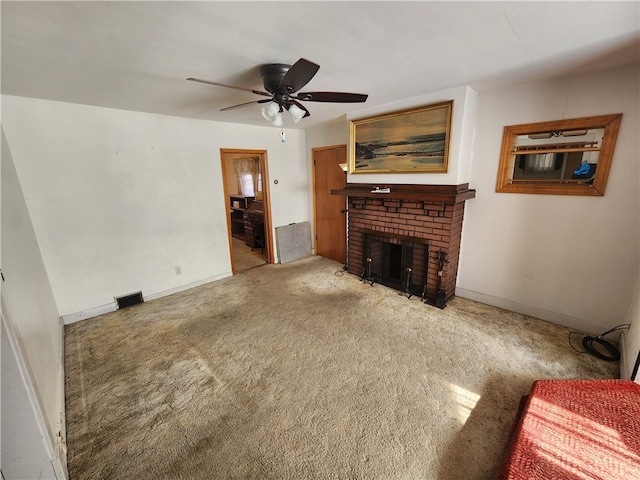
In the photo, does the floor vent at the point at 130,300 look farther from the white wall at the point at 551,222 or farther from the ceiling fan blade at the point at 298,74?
the white wall at the point at 551,222

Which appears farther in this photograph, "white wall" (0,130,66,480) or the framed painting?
the framed painting

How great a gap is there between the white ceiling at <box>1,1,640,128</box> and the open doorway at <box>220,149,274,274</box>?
6.14 ft

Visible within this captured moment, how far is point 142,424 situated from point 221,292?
6.27ft

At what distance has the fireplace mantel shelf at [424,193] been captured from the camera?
2.66 m

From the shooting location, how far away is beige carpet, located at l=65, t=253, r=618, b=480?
1413 millimetres

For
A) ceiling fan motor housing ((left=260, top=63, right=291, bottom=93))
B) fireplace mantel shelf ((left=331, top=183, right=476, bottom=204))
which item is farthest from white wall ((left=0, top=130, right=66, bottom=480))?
fireplace mantel shelf ((left=331, top=183, right=476, bottom=204))

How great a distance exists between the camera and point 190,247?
3.59 meters

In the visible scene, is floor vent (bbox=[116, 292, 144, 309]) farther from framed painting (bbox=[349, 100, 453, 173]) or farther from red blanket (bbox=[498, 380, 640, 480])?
red blanket (bbox=[498, 380, 640, 480])

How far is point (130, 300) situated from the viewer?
10.3ft

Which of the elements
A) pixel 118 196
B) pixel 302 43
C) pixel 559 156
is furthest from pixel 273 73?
pixel 559 156

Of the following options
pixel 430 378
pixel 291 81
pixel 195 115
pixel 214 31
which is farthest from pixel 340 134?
pixel 430 378

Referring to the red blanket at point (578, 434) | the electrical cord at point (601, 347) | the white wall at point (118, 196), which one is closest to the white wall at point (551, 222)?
the electrical cord at point (601, 347)

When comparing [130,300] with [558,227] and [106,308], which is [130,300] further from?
[558,227]

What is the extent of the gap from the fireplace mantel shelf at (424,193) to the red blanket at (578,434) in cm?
169
